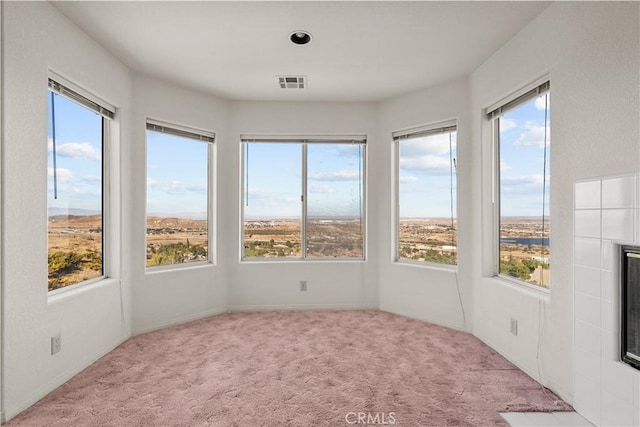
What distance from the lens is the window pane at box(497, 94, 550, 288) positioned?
8.63ft

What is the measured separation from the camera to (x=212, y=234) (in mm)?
4105

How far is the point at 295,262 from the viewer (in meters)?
4.29

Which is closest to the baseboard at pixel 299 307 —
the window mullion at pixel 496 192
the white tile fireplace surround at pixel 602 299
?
the window mullion at pixel 496 192

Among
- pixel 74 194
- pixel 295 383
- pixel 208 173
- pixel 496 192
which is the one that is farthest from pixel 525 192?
pixel 74 194

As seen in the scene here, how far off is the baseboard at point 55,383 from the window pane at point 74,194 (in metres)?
0.61

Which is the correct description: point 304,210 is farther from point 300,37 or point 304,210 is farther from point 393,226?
point 300,37

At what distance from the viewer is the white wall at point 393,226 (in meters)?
3.52

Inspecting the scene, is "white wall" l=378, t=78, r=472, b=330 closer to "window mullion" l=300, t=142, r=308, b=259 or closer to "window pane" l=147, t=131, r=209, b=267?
"window mullion" l=300, t=142, r=308, b=259

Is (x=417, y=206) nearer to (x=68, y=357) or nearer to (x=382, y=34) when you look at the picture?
(x=382, y=34)

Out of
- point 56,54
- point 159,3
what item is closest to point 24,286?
point 56,54

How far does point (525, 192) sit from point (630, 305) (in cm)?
121

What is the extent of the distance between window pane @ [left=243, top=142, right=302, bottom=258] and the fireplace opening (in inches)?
124

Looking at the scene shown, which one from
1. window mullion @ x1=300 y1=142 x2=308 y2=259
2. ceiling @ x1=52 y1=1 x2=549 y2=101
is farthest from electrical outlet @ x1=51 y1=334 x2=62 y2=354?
window mullion @ x1=300 y1=142 x2=308 y2=259

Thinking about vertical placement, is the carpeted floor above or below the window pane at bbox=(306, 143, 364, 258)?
below
